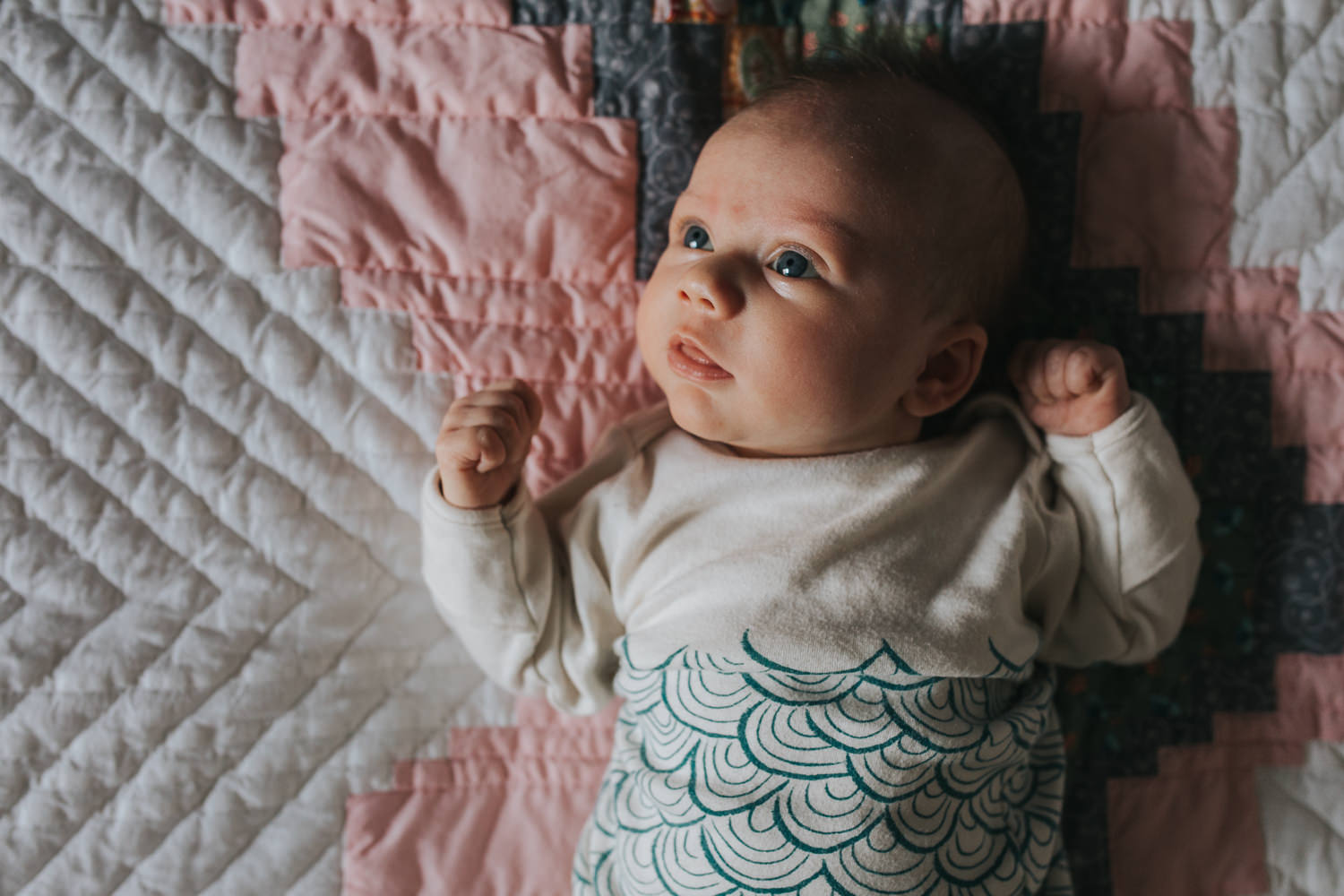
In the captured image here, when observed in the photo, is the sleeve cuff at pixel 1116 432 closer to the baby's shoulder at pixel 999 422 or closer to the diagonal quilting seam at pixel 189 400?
the baby's shoulder at pixel 999 422

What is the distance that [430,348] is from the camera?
3.29ft

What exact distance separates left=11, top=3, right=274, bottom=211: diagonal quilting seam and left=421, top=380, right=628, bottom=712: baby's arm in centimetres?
35

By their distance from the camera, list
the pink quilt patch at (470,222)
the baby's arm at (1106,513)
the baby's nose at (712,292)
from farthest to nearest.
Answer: the pink quilt patch at (470,222) → the baby's arm at (1106,513) → the baby's nose at (712,292)

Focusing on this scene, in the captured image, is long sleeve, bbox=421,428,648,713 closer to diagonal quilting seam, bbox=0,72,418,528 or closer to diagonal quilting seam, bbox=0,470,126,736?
diagonal quilting seam, bbox=0,72,418,528

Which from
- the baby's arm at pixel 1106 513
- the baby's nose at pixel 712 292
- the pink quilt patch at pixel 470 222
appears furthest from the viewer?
the pink quilt patch at pixel 470 222

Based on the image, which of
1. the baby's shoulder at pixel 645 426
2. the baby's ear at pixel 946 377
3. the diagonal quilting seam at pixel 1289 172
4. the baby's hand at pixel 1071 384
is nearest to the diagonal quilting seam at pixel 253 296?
the baby's shoulder at pixel 645 426

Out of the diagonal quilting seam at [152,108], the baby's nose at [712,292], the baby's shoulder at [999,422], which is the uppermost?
the diagonal quilting seam at [152,108]

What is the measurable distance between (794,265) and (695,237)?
103mm

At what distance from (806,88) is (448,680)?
0.67 metres

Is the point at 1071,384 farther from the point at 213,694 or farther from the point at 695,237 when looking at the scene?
the point at 213,694

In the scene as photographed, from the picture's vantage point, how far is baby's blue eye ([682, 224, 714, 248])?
87 centimetres

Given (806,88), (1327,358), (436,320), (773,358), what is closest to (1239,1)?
(1327,358)

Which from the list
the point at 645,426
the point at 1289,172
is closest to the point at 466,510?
the point at 645,426

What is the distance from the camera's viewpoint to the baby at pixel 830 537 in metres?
0.81
